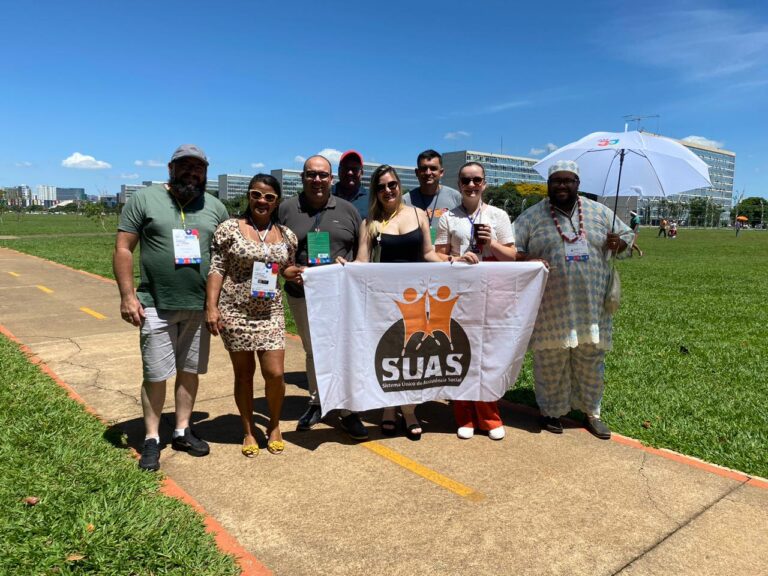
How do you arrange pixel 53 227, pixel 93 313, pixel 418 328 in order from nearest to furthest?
pixel 418 328
pixel 93 313
pixel 53 227

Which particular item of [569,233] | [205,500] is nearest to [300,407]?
[205,500]

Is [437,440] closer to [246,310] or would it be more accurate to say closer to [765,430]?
[246,310]

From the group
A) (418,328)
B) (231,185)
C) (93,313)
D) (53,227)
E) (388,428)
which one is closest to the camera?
(418,328)

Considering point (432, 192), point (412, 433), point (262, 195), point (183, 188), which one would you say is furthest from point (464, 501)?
point (183, 188)

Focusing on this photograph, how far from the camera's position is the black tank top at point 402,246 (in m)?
4.24

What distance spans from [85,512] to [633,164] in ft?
16.2

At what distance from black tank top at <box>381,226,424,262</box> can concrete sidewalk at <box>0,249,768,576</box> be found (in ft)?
4.66

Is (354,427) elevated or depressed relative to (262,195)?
depressed

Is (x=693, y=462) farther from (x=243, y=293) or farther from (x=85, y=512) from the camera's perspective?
(x=85, y=512)

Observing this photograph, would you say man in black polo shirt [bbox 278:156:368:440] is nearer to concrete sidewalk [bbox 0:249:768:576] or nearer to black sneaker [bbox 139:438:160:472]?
concrete sidewalk [bbox 0:249:768:576]

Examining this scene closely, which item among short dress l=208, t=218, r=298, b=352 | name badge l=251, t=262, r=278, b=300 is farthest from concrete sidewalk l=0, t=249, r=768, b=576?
name badge l=251, t=262, r=278, b=300

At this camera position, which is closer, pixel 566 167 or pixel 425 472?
pixel 425 472

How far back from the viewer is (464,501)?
3.42 metres

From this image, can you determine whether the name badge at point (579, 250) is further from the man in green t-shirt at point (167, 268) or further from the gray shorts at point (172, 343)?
the gray shorts at point (172, 343)
